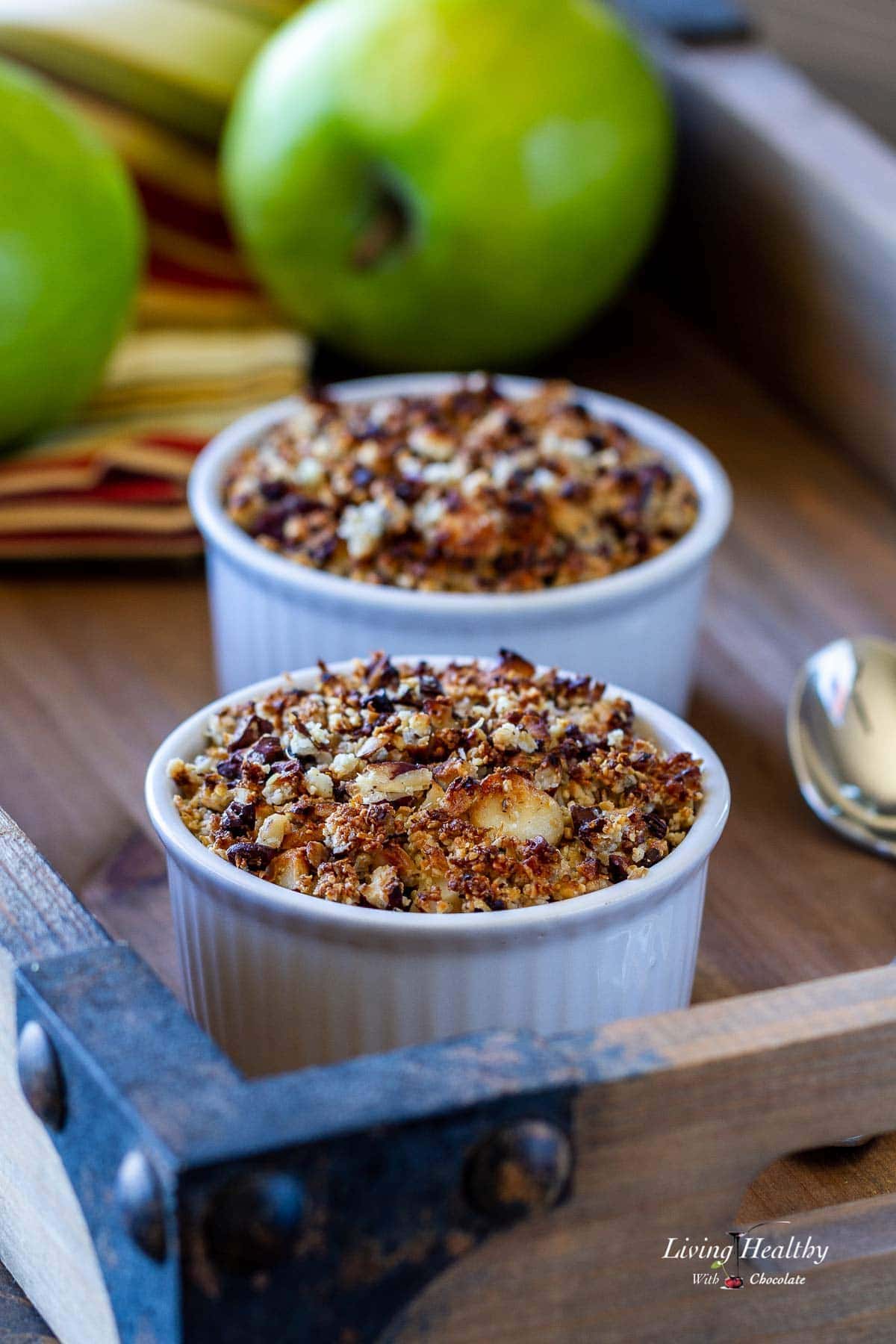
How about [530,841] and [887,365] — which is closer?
[530,841]

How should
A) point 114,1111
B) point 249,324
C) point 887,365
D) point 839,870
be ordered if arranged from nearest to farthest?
point 114,1111 < point 839,870 < point 887,365 < point 249,324

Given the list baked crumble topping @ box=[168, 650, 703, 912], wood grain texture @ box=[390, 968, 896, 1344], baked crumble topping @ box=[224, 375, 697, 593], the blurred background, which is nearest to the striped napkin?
the blurred background

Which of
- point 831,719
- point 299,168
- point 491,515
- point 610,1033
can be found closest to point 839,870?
point 831,719

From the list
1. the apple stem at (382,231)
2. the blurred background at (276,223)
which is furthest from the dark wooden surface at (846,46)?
the apple stem at (382,231)

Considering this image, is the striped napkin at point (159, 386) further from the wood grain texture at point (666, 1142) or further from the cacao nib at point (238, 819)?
the wood grain texture at point (666, 1142)

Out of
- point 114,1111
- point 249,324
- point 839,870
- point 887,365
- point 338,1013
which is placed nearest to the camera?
point 114,1111

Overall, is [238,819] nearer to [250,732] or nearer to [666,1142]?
[250,732]

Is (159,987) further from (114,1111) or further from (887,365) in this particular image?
(887,365)

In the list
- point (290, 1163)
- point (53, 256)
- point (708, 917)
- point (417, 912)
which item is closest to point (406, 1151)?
point (290, 1163)
